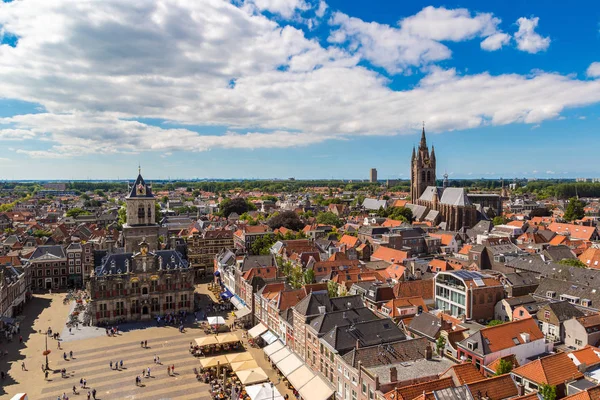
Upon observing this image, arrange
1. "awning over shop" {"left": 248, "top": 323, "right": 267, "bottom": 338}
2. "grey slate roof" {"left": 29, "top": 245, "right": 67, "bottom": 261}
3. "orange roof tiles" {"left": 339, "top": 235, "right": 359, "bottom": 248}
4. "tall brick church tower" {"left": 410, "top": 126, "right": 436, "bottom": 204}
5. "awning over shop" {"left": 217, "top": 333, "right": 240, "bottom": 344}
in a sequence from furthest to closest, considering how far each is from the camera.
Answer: "tall brick church tower" {"left": 410, "top": 126, "right": 436, "bottom": 204}, "orange roof tiles" {"left": 339, "top": 235, "right": 359, "bottom": 248}, "grey slate roof" {"left": 29, "top": 245, "right": 67, "bottom": 261}, "awning over shop" {"left": 248, "top": 323, "right": 267, "bottom": 338}, "awning over shop" {"left": 217, "top": 333, "right": 240, "bottom": 344}

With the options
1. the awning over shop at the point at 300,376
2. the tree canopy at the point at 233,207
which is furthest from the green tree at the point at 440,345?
the tree canopy at the point at 233,207

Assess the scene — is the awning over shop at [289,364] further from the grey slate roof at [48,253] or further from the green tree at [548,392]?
the grey slate roof at [48,253]

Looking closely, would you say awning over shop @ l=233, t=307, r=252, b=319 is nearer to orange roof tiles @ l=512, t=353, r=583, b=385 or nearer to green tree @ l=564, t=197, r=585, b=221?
orange roof tiles @ l=512, t=353, r=583, b=385

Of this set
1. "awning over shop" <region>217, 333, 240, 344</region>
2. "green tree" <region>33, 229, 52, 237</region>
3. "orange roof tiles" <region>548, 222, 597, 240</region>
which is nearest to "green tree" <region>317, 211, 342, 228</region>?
"orange roof tiles" <region>548, 222, 597, 240</region>

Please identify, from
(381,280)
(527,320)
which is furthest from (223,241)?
(527,320)

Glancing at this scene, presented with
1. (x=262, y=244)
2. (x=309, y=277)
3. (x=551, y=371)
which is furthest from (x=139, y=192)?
(x=551, y=371)

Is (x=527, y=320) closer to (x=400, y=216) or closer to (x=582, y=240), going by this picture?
(x=582, y=240)
